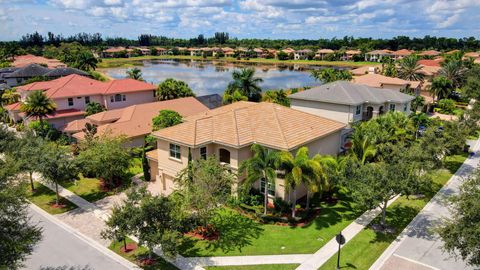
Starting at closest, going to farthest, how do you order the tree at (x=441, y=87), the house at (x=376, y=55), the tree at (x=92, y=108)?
the tree at (x=92, y=108) → the tree at (x=441, y=87) → the house at (x=376, y=55)

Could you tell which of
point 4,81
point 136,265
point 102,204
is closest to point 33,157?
point 102,204

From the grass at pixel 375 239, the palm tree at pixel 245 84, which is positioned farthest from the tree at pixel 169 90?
the grass at pixel 375 239

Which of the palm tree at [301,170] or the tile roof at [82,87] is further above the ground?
the tile roof at [82,87]

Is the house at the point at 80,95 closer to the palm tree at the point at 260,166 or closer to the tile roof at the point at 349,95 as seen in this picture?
the tile roof at the point at 349,95

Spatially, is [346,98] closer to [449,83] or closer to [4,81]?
[449,83]

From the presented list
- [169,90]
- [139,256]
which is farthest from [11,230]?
[169,90]
